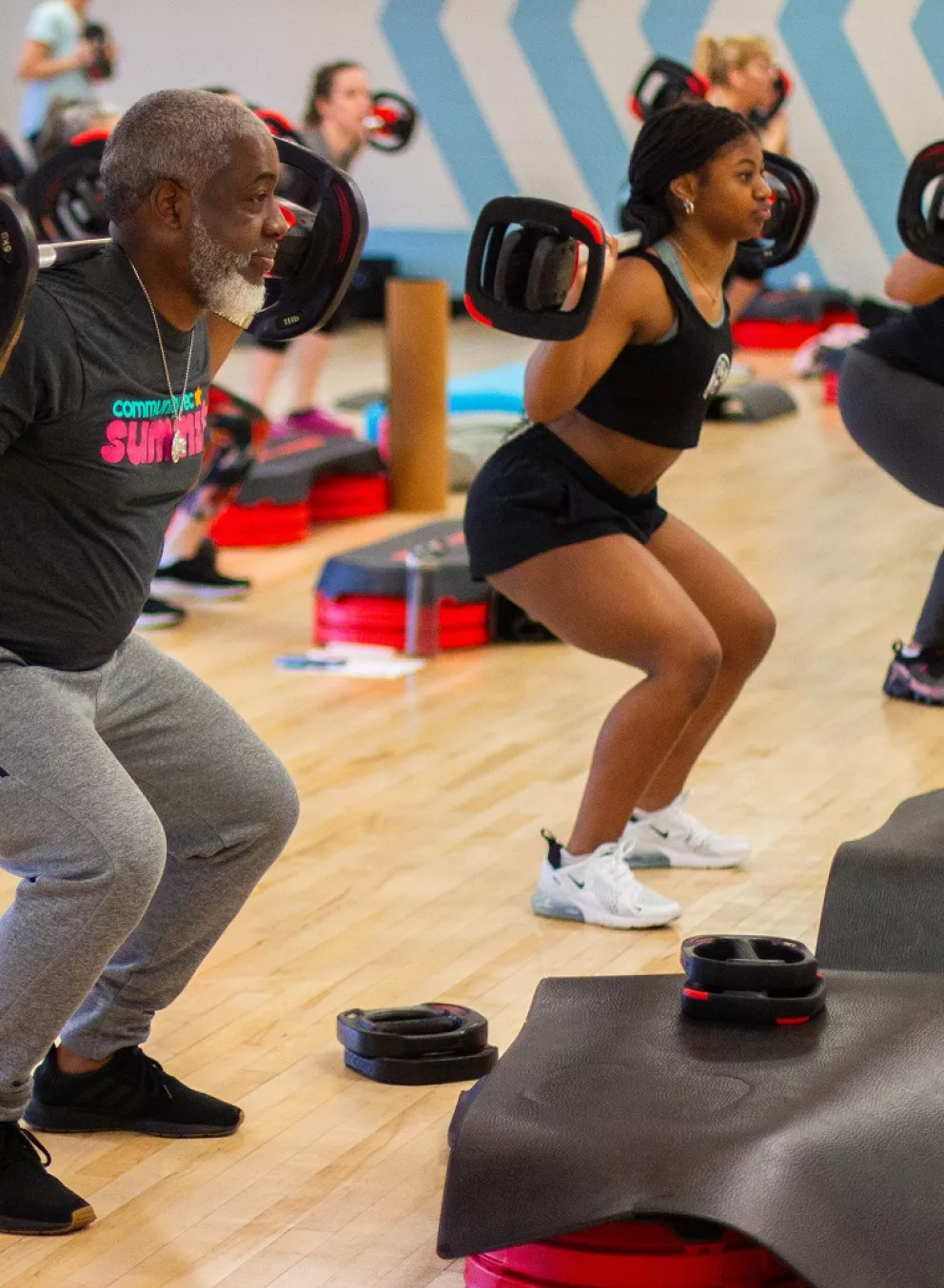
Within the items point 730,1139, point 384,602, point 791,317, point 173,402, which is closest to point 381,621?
point 384,602

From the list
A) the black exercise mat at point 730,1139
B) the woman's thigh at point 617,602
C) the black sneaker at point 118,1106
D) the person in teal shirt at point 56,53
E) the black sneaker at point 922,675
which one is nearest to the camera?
the black exercise mat at point 730,1139

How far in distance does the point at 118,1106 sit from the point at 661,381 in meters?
1.58

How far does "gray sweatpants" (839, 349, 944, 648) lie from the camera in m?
4.57

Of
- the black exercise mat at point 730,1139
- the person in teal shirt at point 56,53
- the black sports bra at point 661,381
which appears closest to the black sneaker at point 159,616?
the black sports bra at point 661,381

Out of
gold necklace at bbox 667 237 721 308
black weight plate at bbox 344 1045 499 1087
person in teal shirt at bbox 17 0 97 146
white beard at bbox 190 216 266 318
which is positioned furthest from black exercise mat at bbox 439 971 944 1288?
person in teal shirt at bbox 17 0 97 146

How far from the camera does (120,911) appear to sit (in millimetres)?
2332

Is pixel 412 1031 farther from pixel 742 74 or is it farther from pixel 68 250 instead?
pixel 742 74

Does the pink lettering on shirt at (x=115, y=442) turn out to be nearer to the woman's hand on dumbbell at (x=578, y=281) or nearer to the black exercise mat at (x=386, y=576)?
the woman's hand on dumbbell at (x=578, y=281)

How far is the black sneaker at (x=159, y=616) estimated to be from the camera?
567 centimetres

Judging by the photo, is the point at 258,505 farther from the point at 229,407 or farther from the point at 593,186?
the point at 593,186

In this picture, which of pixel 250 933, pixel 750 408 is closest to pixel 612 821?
pixel 250 933

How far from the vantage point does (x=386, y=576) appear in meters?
5.47

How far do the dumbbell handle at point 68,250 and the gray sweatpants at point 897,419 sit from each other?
2.59m

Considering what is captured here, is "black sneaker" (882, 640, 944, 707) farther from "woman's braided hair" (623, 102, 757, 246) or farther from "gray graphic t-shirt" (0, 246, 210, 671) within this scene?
"gray graphic t-shirt" (0, 246, 210, 671)
